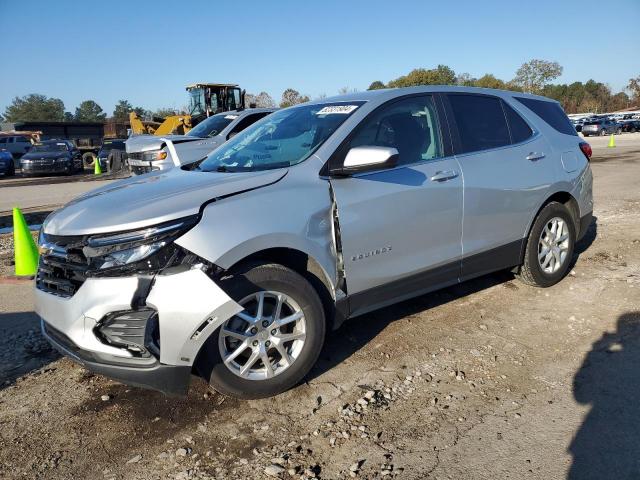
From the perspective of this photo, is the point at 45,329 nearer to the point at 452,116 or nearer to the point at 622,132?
the point at 452,116

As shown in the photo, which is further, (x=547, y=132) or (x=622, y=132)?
(x=622, y=132)

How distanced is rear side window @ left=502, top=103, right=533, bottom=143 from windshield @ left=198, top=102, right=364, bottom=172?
1648 mm

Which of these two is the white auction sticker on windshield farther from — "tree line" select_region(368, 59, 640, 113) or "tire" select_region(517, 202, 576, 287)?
"tree line" select_region(368, 59, 640, 113)

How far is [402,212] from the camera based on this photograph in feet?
11.4

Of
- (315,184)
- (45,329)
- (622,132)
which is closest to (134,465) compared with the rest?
(45,329)

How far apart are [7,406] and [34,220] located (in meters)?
7.30

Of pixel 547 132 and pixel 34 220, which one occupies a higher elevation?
pixel 547 132

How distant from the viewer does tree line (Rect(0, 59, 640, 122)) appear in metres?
63.0

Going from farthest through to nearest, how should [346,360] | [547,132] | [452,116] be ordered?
[547,132], [452,116], [346,360]

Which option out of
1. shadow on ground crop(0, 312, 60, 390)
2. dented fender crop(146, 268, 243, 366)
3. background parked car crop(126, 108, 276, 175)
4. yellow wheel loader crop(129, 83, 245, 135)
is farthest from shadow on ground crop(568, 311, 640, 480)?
yellow wheel loader crop(129, 83, 245, 135)

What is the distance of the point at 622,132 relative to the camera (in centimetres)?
4500

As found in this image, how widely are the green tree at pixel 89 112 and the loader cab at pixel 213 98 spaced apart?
85437 millimetres

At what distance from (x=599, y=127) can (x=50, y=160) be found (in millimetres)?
40683

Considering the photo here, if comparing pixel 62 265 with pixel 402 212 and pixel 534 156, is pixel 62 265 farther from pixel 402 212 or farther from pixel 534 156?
pixel 534 156
